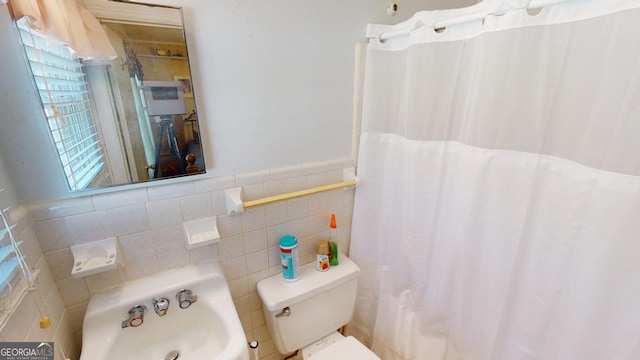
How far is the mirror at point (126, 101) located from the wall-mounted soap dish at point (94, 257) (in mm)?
191

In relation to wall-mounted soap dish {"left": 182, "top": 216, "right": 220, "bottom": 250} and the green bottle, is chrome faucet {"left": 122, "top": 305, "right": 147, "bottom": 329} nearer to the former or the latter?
wall-mounted soap dish {"left": 182, "top": 216, "right": 220, "bottom": 250}

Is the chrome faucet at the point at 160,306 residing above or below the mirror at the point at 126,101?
below

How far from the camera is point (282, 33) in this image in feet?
3.25

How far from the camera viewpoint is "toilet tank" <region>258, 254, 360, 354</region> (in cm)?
113

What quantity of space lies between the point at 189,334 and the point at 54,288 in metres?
0.43

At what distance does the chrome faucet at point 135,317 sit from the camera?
2.85 ft

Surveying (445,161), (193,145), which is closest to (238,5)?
(193,145)

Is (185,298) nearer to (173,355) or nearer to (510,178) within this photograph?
(173,355)

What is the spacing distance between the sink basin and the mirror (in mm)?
371

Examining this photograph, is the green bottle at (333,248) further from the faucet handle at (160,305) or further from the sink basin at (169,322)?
the faucet handle at (160,305)

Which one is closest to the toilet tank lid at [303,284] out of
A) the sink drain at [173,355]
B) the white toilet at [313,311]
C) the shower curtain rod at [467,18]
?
the white toilet at [313,311]

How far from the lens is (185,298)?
94cm

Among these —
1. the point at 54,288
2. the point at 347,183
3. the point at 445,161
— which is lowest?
the point at 54,288

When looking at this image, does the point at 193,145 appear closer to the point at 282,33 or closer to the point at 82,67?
the point at 82,67
